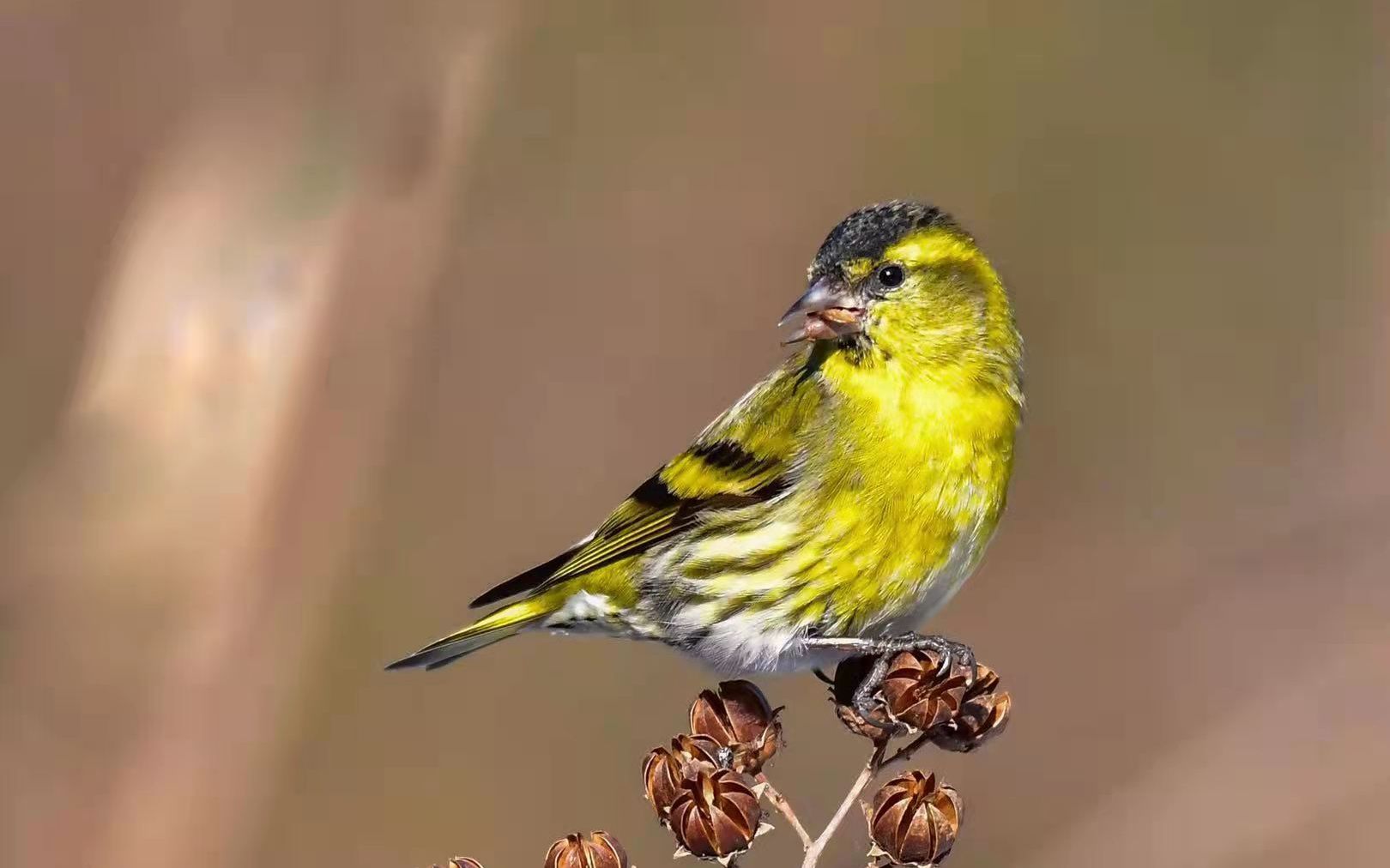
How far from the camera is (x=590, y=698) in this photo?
523cm

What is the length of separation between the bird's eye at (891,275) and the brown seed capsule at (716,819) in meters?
1.39

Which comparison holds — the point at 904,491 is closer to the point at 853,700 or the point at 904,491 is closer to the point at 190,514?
the point at 853,700

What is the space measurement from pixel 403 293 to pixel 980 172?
11.2 ft

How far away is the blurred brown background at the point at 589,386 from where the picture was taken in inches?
88.4

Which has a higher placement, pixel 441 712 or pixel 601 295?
pixel 601 295

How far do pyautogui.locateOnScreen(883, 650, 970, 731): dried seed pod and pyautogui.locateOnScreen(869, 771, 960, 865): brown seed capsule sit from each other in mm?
233

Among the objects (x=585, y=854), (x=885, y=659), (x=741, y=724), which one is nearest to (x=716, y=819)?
(x=585, y=854)

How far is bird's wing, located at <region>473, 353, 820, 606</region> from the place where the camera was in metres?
3.52

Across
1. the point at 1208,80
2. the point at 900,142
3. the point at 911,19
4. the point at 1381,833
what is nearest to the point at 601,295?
the point at 900,142

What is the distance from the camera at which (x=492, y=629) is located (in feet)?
12.1

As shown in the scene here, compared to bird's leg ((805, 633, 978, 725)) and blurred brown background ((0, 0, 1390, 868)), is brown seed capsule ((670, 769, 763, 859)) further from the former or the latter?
blurred brown background ((0, 0, 1390, 868))

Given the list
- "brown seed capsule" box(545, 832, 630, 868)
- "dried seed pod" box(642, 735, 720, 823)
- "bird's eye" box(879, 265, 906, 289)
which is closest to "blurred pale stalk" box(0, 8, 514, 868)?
"brown seed capsule" box(545, 832, 630, 868)

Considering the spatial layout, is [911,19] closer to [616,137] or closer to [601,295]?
[616,137]

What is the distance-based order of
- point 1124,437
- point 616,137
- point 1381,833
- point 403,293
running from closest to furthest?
point 403,293
point 1381,833
point 1124,437
point 616,137
